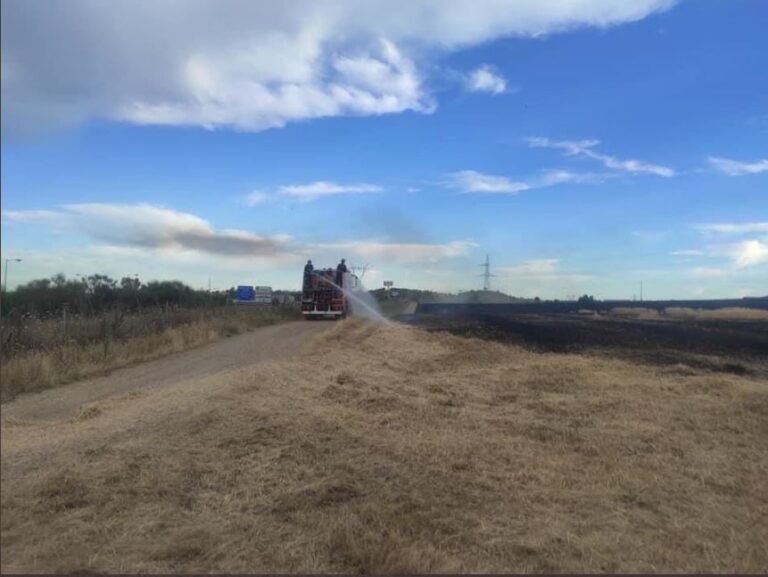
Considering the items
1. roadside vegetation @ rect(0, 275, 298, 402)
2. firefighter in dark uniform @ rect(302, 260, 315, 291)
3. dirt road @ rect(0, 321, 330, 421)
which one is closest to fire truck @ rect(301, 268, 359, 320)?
firefighter in dark uniform @ rect(302, 260, 315, 291)

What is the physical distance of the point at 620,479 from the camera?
7.64 m

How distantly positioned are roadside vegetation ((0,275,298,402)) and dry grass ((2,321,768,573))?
920mm

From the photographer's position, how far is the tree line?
24.9 feet

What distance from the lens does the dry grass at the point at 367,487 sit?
494 cm

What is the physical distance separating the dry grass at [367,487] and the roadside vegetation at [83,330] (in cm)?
92

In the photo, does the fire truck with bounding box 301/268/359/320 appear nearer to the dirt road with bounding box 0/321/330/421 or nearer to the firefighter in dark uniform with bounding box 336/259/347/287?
the firefighter in dark uniform with bounding box 336/259/347/287

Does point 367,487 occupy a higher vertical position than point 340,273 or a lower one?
lower

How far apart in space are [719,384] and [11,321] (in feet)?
45.5

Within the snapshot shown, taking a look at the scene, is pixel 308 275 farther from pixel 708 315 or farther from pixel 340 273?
pixel 708 315

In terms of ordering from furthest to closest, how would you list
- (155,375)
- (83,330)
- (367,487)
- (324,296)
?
(324,296) → (83,330) → (155,375) → (367,487)

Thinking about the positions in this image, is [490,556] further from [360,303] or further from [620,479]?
[360,303]

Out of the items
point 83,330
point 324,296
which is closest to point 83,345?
point 83,330

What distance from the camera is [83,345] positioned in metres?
16.1

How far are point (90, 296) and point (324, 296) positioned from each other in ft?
86.5
